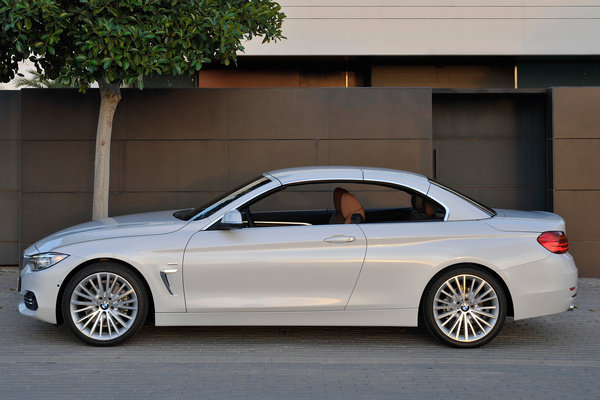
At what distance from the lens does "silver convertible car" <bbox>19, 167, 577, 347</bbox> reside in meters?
5.97

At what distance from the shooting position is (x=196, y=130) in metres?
10.7

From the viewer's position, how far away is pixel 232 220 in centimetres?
591

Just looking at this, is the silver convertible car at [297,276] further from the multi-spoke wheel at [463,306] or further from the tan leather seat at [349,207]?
the tan leather seat at [349,207]

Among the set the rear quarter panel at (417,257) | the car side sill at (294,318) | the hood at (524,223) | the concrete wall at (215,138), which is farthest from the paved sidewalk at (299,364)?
the concrete wall at (215,138)

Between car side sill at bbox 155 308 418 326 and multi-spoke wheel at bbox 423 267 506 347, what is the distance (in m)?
0.21

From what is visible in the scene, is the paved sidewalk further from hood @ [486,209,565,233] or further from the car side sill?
hood @ [486,209,565,233]

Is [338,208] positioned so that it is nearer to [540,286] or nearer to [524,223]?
[524,223]

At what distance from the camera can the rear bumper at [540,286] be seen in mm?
6082

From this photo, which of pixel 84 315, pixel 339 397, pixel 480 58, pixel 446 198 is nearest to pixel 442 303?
pixel 446 198

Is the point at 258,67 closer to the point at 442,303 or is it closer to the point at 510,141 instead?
the point at 510,141

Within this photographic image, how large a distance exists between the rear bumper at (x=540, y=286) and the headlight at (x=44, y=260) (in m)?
3.88

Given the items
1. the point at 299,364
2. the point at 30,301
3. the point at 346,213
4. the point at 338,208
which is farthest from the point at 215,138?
the point at 299,364

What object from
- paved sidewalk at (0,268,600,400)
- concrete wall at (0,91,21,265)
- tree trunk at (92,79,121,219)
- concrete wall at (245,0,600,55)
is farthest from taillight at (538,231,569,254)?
concrete wall at (245,0,600,55)

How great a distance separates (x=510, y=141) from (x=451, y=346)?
6078 mm
